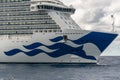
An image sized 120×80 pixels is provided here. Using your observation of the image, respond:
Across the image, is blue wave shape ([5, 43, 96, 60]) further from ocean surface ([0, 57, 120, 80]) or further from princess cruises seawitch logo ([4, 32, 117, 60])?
ocean surface ([0, 57, 120, 80])

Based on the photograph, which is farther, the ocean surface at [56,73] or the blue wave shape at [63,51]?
the blue wave shape at [63,51]

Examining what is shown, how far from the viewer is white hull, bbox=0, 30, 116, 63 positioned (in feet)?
204

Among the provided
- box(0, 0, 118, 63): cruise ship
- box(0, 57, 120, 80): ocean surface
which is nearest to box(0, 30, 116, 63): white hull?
box(0, 0, 118, 63): cruise ship

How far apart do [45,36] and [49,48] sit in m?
1.79

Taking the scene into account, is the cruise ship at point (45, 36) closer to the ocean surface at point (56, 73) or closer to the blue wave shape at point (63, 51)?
the blue wave shape at point (63, 51)

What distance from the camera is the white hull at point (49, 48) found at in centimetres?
6203

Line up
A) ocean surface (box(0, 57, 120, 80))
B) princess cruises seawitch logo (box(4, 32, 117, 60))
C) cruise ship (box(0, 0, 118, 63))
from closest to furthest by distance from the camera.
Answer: ocean surface (box(0, 57, 120, 80)), princess cruises seawitch logo (box(4, 32, 117, 60)), cruise ship (box(0, 0, 118, 63))

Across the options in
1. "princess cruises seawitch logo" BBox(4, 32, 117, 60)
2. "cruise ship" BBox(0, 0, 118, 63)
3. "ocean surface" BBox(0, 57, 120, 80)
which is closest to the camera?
"ocean surface" BBox(0, 57, 120, 80)

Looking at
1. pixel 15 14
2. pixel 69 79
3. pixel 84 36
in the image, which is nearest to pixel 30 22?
pixel 15 14

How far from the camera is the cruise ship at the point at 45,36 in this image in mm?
62125

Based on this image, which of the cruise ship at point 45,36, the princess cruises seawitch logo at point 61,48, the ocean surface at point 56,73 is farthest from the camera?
the cruise ship at point 45,36

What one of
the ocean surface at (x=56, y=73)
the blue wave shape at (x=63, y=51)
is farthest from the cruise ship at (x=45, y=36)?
the ocean surface at (x=56, y=73)

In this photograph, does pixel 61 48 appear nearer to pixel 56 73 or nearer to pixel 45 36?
pixel 45 36

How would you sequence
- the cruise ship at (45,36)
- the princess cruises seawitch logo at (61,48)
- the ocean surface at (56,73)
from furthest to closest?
the cruise ship at (45,36) → the princess cruises seawitch logo at (61,48) → the ocean surface at (56,73)
